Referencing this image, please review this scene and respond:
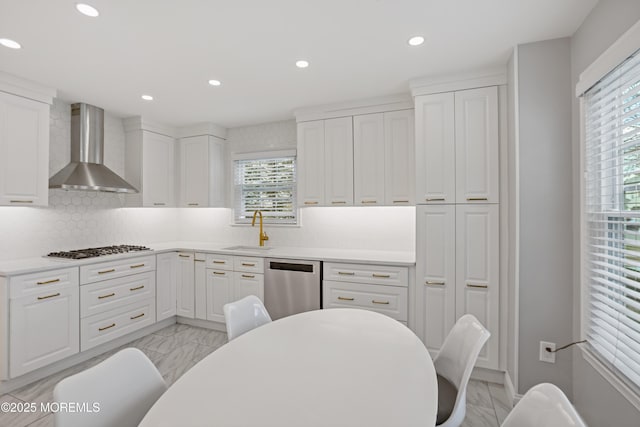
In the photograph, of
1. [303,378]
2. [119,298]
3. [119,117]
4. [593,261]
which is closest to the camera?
[303,378]

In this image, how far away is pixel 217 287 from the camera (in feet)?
12.0

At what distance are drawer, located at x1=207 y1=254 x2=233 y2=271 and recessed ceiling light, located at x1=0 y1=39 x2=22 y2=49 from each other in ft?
7.94

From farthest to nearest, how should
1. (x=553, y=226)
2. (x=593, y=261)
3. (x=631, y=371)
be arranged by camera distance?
1. (x=553, y=226)
2. (x=593, y=261)
3. (x=631, y=371)

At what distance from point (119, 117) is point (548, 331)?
486 centimetres

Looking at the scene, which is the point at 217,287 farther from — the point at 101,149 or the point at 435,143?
the point at 435,143

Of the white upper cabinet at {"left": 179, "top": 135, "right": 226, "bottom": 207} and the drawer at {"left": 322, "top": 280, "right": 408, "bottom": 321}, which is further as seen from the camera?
the white upper cabinet at {"left": 179, "top": 135, "right": 226, "bottom": 207}

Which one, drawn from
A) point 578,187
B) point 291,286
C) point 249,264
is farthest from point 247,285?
point 578,187

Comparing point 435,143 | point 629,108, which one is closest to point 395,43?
point 435,143

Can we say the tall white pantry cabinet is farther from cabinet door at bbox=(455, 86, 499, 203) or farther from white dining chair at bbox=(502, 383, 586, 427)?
white dining chair at bbox=(502, 383, 586, 427)

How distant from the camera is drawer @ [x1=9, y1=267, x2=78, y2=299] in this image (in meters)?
2.44

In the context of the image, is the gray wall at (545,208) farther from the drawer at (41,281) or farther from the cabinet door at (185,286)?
the drawer at (41,281)

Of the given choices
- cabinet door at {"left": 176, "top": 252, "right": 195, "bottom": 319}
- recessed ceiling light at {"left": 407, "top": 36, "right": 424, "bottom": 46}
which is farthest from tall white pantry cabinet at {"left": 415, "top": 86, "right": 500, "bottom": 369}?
cabinet door at {"left": 176, "top": 252, "right": 195, "bottom": 319}

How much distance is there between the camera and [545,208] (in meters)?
2.13

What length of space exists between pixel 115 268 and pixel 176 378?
4.36 ft
